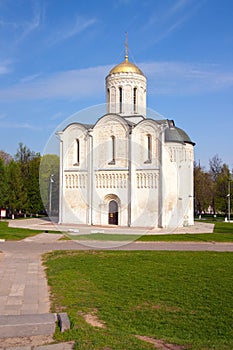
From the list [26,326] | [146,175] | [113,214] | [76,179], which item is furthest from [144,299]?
[76,179]

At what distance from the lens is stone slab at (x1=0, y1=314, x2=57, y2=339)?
7162 mm

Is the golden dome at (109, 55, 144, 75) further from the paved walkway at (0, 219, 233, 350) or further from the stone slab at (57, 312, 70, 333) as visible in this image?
the stone slab at (57, 312, 70, 333)

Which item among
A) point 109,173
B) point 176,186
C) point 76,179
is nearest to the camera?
point 109,173

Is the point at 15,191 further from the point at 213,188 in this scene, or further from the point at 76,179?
the point at 213,188

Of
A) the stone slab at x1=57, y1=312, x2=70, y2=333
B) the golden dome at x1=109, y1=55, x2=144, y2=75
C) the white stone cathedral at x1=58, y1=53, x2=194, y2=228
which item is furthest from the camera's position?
the golden dome at x1=109, y1=55, x2=144, y2=75

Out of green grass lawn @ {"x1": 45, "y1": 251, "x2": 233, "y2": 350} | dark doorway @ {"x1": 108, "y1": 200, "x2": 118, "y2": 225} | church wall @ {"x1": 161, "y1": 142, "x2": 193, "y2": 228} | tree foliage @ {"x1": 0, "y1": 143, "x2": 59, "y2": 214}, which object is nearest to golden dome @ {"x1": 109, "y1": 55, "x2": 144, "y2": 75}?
church wall @ {"x1": 161, "y1": 142, "x2": 193, "y2": 228}

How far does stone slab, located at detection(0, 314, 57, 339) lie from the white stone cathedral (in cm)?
2609

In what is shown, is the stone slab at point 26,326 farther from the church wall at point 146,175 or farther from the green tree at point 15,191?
the green tree at point 15,191

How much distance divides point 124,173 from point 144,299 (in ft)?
89.5

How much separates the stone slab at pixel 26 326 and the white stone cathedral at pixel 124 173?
2609cm

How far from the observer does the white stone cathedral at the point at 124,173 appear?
117 feet

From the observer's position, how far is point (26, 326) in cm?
735

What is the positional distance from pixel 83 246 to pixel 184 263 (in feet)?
26.0

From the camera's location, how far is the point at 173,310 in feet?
29.4
